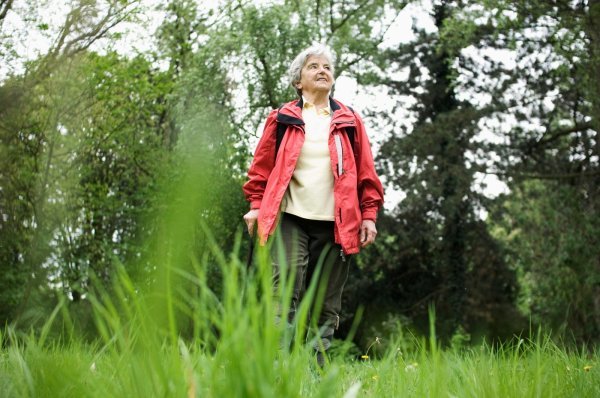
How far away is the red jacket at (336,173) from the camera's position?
3.66m

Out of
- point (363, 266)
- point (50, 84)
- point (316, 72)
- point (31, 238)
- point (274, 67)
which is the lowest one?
point (363, 266)

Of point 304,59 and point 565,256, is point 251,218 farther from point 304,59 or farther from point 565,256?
point 565,256

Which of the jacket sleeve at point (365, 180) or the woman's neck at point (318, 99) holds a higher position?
the woman's neck at point (318, 99)

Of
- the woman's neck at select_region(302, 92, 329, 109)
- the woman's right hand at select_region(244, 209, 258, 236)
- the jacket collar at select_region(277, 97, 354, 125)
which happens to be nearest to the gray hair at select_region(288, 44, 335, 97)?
the woman's neck at select_region(302, 92, 329, 109)

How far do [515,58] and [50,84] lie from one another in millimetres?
10321

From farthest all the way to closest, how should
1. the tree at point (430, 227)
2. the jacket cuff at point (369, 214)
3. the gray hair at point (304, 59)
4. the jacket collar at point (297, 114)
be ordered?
the tree at point (430, 227), the gray hair at point (304, 59), the jacket cuff at point (369, 214), the jacket collar at point (297, 114)

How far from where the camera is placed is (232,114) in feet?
53.0

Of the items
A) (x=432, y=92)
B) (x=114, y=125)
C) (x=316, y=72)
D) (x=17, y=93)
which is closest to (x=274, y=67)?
(x=114, y=125)

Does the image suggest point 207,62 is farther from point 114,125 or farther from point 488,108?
point 488,108

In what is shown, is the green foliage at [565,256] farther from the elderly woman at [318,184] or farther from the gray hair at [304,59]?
the gray hair at [304,59]

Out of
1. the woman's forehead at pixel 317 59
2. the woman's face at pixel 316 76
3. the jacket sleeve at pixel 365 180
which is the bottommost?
the jacket sleeve at pixel 365 180

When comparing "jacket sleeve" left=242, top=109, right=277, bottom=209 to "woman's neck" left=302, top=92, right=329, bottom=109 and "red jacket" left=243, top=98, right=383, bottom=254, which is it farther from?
"woman's neck" left=302, top=92, right=329, bottom=109

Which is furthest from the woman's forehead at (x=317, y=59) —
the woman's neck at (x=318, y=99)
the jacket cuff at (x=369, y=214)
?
the jacket cuff at (x=369, y=214)

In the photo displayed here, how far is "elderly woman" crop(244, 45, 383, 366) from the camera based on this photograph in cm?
366
